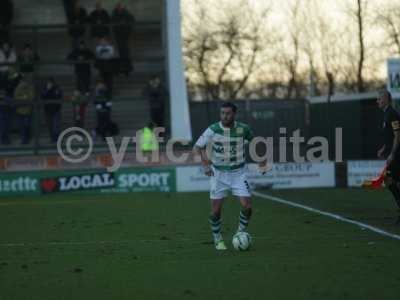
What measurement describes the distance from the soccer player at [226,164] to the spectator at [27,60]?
19924mm

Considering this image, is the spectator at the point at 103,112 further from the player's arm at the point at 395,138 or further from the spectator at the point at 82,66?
the player's arm at the point at 395,138

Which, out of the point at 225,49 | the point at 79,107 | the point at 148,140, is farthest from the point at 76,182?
the point at 225,49

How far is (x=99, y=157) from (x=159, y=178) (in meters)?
1.94

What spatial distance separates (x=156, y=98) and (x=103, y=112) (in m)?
1.81

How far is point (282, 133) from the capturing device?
3466 cm

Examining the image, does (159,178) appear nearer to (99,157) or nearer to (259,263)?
(99,157)

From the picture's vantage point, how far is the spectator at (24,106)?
31203 millimetres

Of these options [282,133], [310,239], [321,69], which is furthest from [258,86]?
[310,239]

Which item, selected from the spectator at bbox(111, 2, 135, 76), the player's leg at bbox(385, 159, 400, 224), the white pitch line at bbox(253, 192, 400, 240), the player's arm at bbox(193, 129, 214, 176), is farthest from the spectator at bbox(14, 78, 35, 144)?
the player's arm at bbox(193, 129, 214, 176)

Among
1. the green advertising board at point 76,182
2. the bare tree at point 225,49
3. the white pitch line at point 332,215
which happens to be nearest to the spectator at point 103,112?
the green advertising board at point 76,182

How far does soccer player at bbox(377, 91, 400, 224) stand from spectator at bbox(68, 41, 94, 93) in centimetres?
1772

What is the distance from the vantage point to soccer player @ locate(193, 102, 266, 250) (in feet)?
42.3

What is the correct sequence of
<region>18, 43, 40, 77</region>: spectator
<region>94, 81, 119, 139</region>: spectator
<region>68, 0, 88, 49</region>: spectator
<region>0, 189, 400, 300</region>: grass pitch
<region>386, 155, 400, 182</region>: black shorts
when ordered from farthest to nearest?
<region>68, 0, 88, 49</region>: spectator, <region>18, 43, 40, 77</region>: spectator, <region>94, 81, 119, 139</region>: spectator, <region>386, 155, 400, 182</region>: black shorts, <region>0, 189, 400, 300</region>: grass pitch

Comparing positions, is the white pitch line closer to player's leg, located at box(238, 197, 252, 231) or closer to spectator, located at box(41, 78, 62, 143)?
player's leg, located at box(238, 197, 252, 231)
